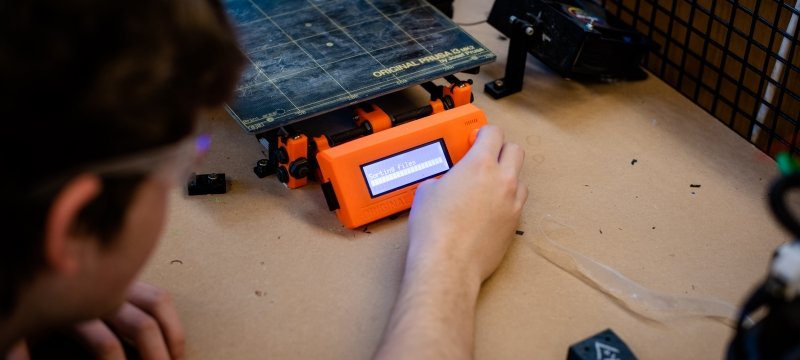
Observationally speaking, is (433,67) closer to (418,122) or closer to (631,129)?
(418,122)

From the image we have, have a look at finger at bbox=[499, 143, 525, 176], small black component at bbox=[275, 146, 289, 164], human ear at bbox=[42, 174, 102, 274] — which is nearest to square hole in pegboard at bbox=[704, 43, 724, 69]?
finger at bbox=[499, 143, 525, 176]

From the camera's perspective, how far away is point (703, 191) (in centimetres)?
122

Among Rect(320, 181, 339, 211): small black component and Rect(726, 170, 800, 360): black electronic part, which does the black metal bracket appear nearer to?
Rect(320, 181, 339, 211): small black component

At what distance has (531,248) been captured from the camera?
113 cm

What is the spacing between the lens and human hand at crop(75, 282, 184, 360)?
915mm

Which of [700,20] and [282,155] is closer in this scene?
[282,155]

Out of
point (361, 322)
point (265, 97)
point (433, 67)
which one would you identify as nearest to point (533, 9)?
point (433, 67)

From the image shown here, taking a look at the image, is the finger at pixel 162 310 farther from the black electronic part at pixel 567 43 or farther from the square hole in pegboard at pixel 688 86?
the square hole in pegboard at pixel 688 86

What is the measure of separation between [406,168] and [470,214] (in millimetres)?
144

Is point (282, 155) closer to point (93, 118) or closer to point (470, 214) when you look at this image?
point (470, 214)

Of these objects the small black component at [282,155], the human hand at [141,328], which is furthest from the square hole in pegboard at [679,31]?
the human hand at [141,328]

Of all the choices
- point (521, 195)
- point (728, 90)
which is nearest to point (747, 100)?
point (728, 90)

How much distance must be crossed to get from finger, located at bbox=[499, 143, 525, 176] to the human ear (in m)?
0.61

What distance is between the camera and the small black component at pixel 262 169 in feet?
4.07
